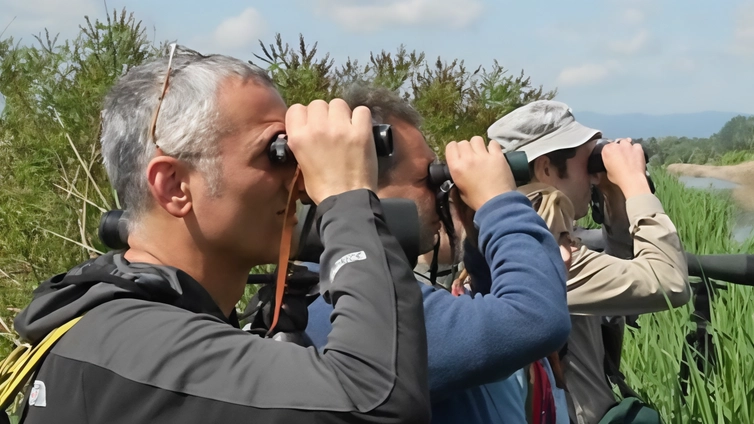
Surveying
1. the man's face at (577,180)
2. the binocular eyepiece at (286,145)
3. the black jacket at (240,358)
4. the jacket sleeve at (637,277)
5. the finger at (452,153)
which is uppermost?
the binocular eyepiece at (286,145)

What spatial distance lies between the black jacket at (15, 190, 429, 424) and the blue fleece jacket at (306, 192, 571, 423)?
263mm

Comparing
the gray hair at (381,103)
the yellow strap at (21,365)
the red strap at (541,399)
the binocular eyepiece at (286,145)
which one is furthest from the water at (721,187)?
the yellow strap at (21,365)

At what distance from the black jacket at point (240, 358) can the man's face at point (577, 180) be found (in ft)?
4.70

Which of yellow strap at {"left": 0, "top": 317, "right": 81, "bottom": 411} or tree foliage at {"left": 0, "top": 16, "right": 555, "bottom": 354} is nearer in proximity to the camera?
yellow strap at {"left": 0, "top": 317, "right": 81, "bottom": 411}

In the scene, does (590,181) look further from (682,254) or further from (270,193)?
(270,193)

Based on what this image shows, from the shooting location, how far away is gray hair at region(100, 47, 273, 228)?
1.25 m

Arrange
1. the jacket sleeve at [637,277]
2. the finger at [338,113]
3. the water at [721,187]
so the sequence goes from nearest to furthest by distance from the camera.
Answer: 1. the finger at [338,113]
2. the jacket sleeve at [637,277]
3. the water at [721,187]

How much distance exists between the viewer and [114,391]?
3.24 ft

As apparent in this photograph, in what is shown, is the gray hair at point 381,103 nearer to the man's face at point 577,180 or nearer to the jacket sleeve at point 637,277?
the jacket sleeve at point 637,277

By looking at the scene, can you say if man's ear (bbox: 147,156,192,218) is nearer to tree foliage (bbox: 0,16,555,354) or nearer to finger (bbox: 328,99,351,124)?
finger (bbox: 328,99,351,124)

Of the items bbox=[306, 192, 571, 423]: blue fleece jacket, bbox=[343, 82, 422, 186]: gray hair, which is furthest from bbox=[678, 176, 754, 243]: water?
bbox=[306, 192, 571, 423]: blue fleece jacket

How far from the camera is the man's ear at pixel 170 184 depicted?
1.25 m

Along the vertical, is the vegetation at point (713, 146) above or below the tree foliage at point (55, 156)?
below

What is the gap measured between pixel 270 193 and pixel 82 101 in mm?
2979
